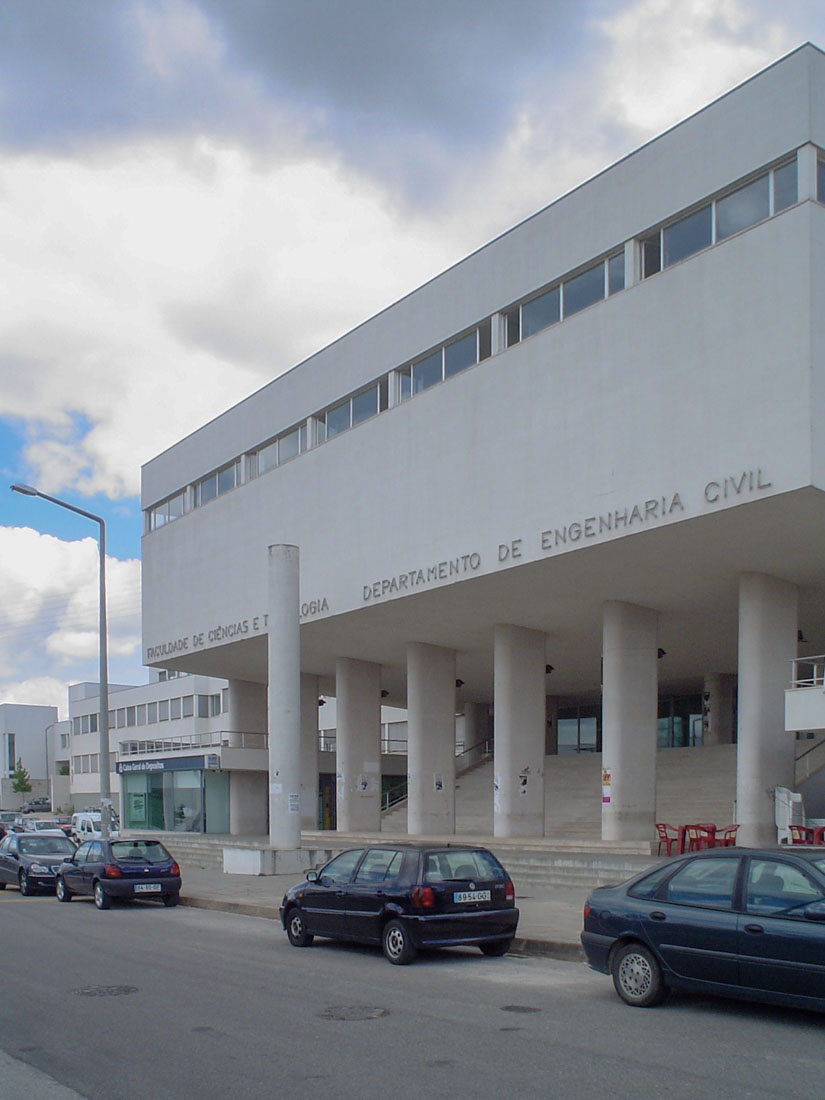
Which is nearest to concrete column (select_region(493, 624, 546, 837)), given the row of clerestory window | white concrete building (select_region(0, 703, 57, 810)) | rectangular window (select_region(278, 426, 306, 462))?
the row of clerestory window

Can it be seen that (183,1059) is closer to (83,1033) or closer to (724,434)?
(83,1033)

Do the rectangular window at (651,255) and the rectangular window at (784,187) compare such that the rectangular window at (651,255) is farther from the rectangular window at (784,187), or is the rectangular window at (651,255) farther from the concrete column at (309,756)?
the concrete column at (309,756)

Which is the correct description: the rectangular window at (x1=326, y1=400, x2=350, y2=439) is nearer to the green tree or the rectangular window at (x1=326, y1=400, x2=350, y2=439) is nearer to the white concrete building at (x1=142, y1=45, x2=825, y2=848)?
the white concrete building at (x1=142, y1=45, x2=825, y2=848)

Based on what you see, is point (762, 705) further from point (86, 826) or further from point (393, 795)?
point (393, 795)

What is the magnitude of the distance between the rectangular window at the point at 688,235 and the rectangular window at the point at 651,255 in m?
0.23

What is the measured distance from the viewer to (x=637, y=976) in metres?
10.1

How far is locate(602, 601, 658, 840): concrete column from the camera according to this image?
2952 centimetres

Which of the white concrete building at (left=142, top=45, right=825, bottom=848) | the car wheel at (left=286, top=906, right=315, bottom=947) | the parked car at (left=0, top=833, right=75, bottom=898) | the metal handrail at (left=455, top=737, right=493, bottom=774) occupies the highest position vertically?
the white concrete building at (left=142, top=45, right=825, bottom=848)

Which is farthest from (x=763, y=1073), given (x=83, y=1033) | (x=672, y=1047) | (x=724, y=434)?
(x=724, y=434)

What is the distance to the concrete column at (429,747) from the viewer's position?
1480 inches

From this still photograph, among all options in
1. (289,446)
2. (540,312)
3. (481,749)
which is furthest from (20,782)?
(540,312)

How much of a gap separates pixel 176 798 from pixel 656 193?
1244 inches

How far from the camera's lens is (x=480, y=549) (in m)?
29.2

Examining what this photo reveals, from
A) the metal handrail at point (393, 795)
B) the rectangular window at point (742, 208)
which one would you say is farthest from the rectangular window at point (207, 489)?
the rectangular window at point (742, 208)
